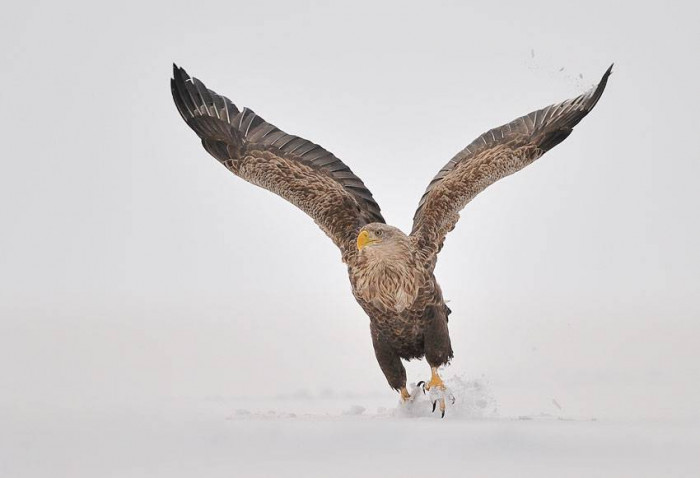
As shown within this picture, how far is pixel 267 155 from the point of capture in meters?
12.5

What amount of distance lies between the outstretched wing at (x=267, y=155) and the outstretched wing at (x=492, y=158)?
1.09m

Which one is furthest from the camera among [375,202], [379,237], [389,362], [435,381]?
[375,202]

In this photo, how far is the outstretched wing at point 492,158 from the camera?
1134 centimetres

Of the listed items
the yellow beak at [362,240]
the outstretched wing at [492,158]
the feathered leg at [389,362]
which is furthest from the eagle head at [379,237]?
the feathered leg at [389,362]

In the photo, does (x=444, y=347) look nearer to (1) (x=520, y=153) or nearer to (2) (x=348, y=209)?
(2) (x=348, y=209)

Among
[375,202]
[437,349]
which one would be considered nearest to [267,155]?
[375,202]

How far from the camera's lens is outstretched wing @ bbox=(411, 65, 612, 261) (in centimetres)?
1134

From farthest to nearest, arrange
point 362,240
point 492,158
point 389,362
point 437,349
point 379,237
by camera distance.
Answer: point 492,158 → point 389,362 → point 437,349 → point 379,237 → point 362,240

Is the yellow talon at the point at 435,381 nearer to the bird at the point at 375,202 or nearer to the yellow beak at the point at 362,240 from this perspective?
the bird at the point at 375,202

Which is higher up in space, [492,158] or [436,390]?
[492,158]

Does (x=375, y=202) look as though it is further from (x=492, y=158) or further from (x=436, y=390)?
(x=436, y=390)

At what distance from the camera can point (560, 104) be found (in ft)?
40.7

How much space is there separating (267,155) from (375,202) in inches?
67.4

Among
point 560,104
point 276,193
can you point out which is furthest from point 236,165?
point 560,104
